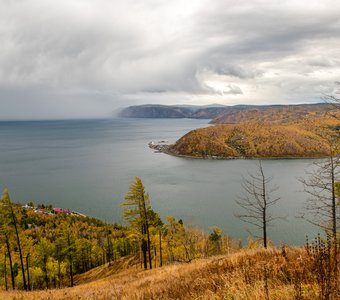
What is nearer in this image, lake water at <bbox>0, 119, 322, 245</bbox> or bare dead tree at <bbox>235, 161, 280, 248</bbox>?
bare dead tree at <bbox>235, 161, 280, 248</bbox>

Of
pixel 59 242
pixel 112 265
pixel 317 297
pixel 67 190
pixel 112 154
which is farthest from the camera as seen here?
pixel 112 154

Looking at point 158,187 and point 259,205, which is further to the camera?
point 158,187

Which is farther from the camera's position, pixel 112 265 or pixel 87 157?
pixel 87 157

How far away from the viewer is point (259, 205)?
37.2 metres

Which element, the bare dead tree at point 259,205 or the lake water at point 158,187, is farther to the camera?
the lake water at point 158,187

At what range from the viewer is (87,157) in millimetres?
183375

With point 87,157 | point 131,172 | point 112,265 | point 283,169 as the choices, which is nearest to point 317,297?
point 112,265

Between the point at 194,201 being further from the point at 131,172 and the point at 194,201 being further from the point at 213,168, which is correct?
the point at 213,168

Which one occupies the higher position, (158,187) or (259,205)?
(259,205)

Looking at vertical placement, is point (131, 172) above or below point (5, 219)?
below

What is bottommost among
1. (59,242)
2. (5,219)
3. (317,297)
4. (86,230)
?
(86,230)

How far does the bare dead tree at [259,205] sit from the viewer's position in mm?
19750

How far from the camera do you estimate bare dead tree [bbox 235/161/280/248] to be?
19750 mm

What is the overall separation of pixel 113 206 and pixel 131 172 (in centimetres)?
4656
